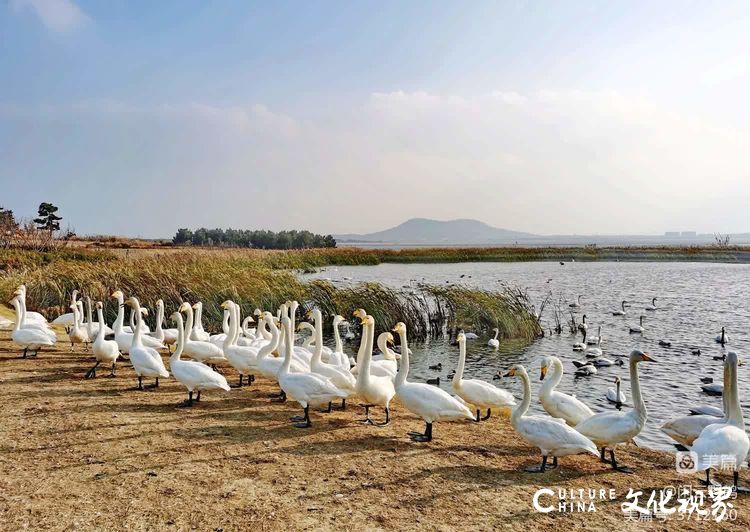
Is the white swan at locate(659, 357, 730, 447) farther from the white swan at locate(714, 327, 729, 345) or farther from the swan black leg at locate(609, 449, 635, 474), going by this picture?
the white swan at locate(714, 327, 729, 345)

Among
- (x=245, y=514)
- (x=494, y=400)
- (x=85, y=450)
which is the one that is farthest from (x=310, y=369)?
(x=245, y=514)

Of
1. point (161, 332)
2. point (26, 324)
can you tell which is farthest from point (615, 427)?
point (26, 324)

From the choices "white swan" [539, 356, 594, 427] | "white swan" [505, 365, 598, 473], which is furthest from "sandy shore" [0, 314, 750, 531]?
"white swan" [539, 356, 594, 427]

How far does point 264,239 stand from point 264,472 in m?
79.3

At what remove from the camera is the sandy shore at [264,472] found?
16.4ft

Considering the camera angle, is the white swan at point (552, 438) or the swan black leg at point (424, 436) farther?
the swan black leg at point (424, 436)

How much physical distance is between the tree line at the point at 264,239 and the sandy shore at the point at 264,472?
70.4 metres

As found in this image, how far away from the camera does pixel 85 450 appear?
6480mm

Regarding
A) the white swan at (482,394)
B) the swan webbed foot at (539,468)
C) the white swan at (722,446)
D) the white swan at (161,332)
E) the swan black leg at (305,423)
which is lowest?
the swan webbed foot at (539,468)

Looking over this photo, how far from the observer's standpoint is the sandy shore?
5000 mm

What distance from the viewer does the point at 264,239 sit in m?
83.5

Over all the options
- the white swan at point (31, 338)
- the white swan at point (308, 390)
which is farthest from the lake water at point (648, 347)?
the white swan at point (31, 338)

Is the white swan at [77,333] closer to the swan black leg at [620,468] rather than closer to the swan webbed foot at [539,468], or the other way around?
the swan webbed foot at [539,468]

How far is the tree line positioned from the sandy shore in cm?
7041
